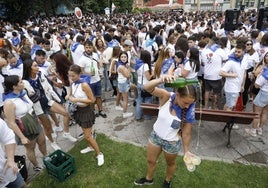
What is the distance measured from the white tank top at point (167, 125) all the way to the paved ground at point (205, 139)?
1.36m

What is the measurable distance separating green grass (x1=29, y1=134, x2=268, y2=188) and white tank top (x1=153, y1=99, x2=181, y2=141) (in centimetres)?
117

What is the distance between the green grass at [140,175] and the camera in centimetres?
398

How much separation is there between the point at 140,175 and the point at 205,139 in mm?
1785

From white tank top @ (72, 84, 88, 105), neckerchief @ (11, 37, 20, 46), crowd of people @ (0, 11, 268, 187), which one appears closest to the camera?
crowd of people @ (0, 11, 268, 187)

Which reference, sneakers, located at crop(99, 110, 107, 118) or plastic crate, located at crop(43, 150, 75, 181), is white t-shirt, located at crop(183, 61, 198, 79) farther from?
plastic crate, located at crop(43, 150, 75, 181)

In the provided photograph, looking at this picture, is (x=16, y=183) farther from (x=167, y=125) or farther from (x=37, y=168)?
(x=167, y=125)

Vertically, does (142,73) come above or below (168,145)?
above

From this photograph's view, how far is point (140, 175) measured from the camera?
4.20 m

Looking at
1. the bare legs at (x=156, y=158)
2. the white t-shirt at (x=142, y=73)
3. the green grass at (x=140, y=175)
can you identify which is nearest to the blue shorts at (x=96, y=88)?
the white t-shirt at (x=142, y=73)

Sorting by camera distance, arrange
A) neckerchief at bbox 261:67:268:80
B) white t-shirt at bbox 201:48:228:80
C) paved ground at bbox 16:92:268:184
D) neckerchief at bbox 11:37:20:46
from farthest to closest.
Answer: neckerchief at bbox 11:37:20:46
white t-shirt at bbox 201:48:228:80
neckerchief at bbox 261:67:268:80
paved ground at bbox 16:92:268:184

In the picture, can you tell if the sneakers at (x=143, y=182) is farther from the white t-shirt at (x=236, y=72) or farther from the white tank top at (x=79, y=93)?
the white t-shirt at (x=236, y=72)

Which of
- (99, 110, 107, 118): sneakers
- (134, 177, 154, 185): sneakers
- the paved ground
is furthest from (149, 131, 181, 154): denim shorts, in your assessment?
(99, 110, 107, 118): sneakers

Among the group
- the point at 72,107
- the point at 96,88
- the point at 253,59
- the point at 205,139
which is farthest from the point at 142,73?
the point at 253,59

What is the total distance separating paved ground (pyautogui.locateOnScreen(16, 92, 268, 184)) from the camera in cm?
460
